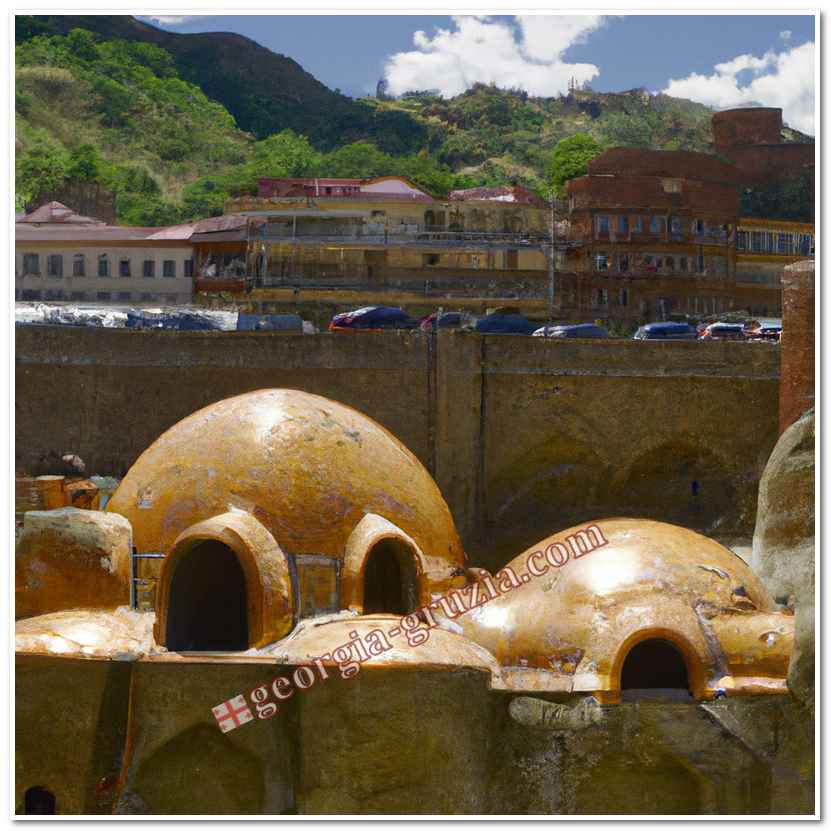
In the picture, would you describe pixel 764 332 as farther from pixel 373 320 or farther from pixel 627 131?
pixel 627 131

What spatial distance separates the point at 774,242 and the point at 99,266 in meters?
19.5

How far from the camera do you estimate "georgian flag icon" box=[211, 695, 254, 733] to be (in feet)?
43.5

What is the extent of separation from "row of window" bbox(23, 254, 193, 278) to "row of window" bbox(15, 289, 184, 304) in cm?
47

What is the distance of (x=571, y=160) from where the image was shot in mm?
48688

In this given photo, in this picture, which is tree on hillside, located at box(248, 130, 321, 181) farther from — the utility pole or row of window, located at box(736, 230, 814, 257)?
the utility pole

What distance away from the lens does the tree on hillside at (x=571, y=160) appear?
4756 centimetres

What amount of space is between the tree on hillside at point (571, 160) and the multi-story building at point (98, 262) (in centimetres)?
1378

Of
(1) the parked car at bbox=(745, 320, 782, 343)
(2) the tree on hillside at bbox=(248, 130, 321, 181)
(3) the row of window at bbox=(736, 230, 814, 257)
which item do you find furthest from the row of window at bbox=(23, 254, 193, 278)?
(3) the row of window at bbox=(736, 230, 814, 257)

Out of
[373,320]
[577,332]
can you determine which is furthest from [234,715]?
[373,320]

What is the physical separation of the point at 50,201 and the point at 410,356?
75.9 feet

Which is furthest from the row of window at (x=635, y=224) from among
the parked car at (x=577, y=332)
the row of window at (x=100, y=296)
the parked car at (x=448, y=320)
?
the row of window at (x=100, y=296)

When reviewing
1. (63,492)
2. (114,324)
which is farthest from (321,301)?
(63,492)

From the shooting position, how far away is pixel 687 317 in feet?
119
